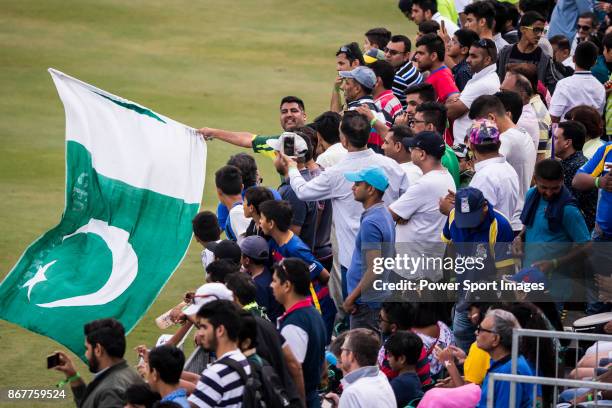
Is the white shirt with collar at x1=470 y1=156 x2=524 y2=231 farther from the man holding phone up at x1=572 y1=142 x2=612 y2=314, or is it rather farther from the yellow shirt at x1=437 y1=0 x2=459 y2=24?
the yellow shirt at x1=437 y1=0 x2=459 y2=24

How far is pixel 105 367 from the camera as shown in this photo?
281 inches

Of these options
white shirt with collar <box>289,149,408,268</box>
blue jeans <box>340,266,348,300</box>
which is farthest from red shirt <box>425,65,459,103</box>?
blue jeans <box>340,266,348,300</box>

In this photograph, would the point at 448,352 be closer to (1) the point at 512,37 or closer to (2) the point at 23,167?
(1) the point at 512,37

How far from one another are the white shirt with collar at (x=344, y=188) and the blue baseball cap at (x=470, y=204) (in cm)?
112

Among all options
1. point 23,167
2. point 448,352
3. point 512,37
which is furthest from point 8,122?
point 448,352

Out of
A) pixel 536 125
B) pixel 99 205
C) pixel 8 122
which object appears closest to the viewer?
pixel 99 205

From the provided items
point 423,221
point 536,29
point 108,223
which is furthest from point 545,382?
point 536,29

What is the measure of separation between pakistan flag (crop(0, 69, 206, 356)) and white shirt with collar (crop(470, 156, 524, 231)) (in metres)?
2.45

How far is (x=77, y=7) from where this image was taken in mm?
30328

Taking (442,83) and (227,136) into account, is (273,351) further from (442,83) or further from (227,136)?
(442,83)

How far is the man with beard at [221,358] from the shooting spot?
6402mm

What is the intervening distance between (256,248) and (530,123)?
11.4 ft

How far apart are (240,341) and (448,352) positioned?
169 cm

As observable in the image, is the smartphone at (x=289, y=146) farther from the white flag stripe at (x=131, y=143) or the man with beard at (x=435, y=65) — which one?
the man with beard at (x=435, y=65)
